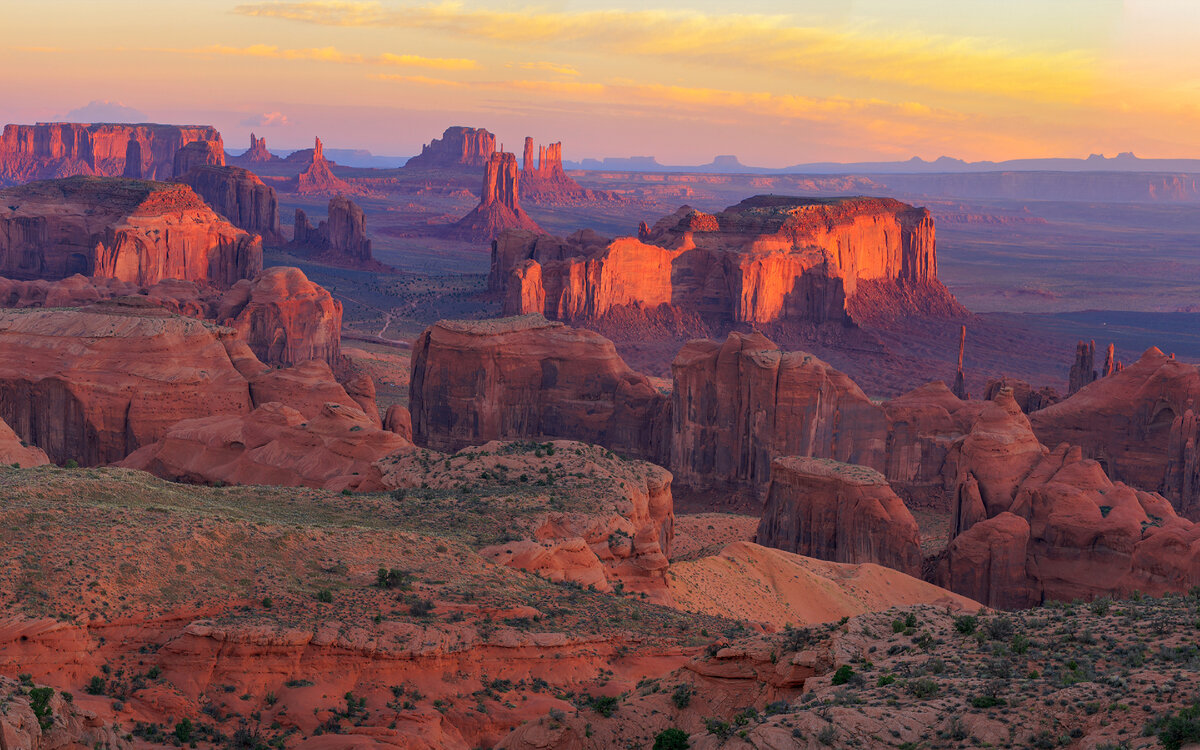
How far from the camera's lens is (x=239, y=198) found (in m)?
155

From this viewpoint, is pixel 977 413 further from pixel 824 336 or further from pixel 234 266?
pixel 234 266

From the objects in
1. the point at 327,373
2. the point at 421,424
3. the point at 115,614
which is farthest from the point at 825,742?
the point at 421,424

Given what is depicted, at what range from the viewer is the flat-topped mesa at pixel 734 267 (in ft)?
346

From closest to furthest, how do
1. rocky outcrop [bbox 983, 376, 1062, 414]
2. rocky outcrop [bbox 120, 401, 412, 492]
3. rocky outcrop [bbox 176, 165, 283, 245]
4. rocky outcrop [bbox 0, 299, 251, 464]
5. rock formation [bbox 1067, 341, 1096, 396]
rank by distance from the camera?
rocky outcrop [bbox 120, 401, 412, 492] → rocky outcrop [bbox 0, 299, 251, 464] → rocky outcrop [bbox 983, 376, 1062, 414] → rock formation [bbox 1067, 341, 1096, 396] → rocky outcrop [bbox 176, 165, 283, 245]

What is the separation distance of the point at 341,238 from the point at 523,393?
98596mm

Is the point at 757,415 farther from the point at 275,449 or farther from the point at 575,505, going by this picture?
the point at 575,505

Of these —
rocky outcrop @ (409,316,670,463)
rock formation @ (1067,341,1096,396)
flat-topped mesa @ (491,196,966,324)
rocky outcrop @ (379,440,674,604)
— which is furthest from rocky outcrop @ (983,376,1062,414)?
flat-topped mesa @ (491,196,966,324)

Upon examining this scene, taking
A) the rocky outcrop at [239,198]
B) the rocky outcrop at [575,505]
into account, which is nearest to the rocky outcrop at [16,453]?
the rocky outcrop at [575,505]

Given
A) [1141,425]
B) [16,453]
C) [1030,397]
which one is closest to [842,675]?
[16,453]

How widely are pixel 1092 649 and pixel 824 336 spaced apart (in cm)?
9559

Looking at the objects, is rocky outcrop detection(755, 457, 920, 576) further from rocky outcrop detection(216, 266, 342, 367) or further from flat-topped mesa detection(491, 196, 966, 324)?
flat-topped mesa detection(491, 196, 966, 324)

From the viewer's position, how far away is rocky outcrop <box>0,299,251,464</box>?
5350 cm

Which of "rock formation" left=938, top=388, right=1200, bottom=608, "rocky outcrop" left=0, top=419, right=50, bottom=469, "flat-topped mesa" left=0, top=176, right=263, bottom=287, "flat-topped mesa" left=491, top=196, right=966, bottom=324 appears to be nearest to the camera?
"rock formation" left=938, top=388, right=1200, bottom=608

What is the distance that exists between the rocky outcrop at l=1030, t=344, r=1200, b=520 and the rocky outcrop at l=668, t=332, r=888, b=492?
9.04m
